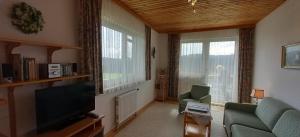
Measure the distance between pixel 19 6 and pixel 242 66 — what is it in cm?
495

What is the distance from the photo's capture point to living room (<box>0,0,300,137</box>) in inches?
58.8

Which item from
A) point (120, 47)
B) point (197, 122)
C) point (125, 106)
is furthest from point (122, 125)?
point (120, 47)

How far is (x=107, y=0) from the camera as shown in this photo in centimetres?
263

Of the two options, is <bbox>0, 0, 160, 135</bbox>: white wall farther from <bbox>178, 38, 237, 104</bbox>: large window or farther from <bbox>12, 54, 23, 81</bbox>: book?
<bbox>178, 38, 237, 104</bbox>: large window

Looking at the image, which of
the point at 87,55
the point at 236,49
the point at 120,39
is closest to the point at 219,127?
the point at 236,49

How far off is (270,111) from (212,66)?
8.45ft

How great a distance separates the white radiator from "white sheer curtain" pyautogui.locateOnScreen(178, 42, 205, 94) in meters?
2.35

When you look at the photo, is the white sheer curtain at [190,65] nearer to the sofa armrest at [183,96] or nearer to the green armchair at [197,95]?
the green armchair at [197,95]

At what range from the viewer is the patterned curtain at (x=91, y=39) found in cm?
212

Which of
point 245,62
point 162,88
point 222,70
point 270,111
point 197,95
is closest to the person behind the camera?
point 270,111

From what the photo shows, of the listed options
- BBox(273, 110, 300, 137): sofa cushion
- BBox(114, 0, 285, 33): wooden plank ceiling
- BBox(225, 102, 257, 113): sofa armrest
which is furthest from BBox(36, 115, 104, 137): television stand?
BBox(225, 102, 257, 113): sofa armrest

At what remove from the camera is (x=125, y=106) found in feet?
10.6

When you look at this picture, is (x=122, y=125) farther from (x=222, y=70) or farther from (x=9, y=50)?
(x=222, y=70)

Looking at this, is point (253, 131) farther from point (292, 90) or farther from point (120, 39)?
point (120, 39)
